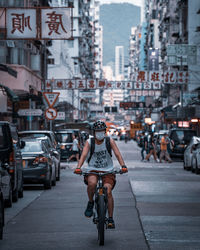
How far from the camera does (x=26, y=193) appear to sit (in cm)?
1847

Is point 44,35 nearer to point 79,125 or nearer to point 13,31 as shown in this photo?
point 13,31

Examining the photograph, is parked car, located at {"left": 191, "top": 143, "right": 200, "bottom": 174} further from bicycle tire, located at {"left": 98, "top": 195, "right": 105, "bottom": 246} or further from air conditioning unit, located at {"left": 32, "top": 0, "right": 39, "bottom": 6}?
air conditioning unit, located at {"left": 32, "top": 0, "right": 39, "bottom": 6}

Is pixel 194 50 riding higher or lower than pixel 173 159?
higher

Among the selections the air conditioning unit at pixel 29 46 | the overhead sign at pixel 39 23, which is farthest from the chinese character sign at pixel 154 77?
the overhead sign at pixel 39 23

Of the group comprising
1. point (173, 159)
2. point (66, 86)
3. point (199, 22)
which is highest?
point (199, 22)

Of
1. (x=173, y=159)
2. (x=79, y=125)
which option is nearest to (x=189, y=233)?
(x=173, y=159)

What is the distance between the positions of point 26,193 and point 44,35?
722cm

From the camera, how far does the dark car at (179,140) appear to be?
42.8m

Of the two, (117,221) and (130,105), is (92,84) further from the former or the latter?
(130,105)

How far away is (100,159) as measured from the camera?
33.6ft

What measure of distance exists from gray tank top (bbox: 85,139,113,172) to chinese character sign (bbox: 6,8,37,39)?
1422 cm

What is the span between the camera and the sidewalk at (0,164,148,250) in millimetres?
9336

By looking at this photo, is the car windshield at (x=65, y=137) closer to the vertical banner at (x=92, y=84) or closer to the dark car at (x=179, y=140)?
the dark car at (x=179, y=140)

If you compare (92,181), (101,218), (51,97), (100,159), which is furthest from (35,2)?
(101,218)
